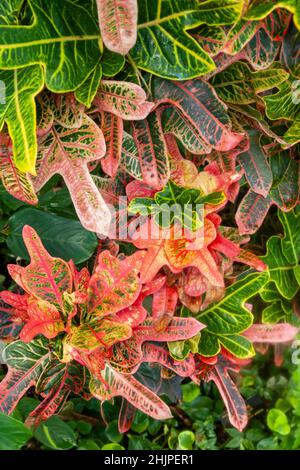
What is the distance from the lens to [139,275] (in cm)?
79

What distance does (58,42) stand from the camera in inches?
26.2

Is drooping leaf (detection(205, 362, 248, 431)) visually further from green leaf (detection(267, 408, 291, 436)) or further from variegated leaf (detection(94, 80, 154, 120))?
variegated leaf (detection(94, 80, 154, 120))

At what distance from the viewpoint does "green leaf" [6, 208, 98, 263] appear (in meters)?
0.85

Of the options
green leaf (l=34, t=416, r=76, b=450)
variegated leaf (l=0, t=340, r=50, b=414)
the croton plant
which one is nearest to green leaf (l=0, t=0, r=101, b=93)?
the croton plant

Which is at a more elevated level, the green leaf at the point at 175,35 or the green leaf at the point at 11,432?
the green leaf at the point at 175,35

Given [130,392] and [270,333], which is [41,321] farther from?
[270,333]

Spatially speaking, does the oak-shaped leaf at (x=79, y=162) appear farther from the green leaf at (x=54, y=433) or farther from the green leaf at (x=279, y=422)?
the green leaf at (x=279, y=422)

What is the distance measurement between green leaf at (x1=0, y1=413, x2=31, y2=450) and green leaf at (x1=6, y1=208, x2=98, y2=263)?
0.85ft

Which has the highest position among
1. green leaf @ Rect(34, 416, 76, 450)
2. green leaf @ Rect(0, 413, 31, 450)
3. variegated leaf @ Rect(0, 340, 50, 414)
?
variegated leaf @ Rect(0, 340, 50, 414)

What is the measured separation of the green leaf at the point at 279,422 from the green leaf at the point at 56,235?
0.57 m

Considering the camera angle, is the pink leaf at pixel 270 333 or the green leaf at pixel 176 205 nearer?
the green leaf at pixel 176 205

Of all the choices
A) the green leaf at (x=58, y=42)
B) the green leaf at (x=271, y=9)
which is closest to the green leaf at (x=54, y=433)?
the green leaf at (x=58, y=42)

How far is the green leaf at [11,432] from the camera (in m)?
0.80

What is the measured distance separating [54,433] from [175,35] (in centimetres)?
74
